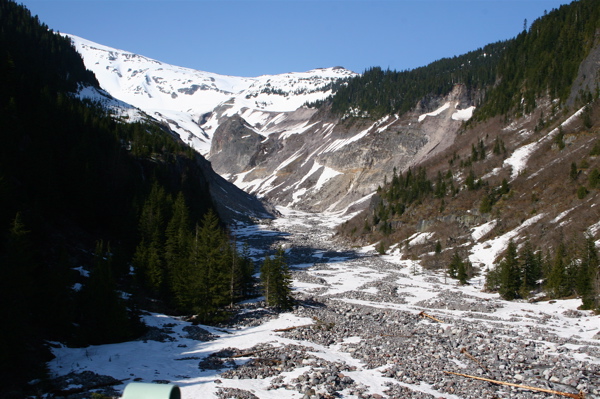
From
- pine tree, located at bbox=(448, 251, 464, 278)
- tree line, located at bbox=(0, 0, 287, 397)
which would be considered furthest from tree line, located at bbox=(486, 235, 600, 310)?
tree line, located at bbox=(0, 0, 287, 397)

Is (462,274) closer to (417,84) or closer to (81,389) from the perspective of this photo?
(81,389)

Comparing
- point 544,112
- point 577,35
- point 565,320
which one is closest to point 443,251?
point 565,320

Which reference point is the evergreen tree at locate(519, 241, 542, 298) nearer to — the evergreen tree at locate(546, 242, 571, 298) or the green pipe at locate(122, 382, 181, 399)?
the evergreen tree at locate(546, 242, 571, 298)

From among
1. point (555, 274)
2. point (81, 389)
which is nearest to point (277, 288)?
point (81, 389)

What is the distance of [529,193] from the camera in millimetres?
55875

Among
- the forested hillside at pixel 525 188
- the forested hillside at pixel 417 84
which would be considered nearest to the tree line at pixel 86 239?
the forested hillside at pixel 525 188

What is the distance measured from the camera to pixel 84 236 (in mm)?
39031

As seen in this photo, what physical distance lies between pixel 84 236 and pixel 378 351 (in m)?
29.7

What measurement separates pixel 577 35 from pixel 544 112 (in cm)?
2250

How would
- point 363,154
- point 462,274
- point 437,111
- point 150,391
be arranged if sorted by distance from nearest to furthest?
point 150,391
point 462,274
point 363,154
point 437,111

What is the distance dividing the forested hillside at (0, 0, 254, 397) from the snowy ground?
2.00 metres

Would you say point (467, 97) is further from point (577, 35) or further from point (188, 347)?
point (188, 347)

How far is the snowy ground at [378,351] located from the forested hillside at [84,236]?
2002 millimetres

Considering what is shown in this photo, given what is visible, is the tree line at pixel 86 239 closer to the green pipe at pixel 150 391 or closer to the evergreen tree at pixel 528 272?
the green pipe at pixel 150 391
